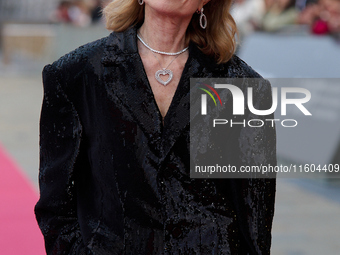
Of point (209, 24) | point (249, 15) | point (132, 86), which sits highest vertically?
point (249, 15)

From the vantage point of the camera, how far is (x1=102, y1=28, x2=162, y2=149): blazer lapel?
1838 mm

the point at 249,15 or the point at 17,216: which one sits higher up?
Answer: the point at 249,15

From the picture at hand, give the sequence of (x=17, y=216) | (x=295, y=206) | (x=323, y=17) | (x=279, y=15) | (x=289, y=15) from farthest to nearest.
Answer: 1. (x=279, y=15)
2. (x=289, y=15)
3. (x=323, y=17)
4. (x=295, y=206)
5. (x=17, y=216)

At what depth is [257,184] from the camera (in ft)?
6.38

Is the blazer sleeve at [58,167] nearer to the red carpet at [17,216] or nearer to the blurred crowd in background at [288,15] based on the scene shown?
the red carpet at [17,216]

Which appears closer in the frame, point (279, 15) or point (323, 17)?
point (323, 17)

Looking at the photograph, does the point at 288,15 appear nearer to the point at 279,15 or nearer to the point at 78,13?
the point at 279,15

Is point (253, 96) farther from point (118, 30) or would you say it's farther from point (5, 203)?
point (5, 203)

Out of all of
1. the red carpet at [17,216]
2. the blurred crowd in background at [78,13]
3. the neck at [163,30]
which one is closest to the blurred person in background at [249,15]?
the red carpet at [17,216]

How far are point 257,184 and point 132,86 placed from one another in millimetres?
511

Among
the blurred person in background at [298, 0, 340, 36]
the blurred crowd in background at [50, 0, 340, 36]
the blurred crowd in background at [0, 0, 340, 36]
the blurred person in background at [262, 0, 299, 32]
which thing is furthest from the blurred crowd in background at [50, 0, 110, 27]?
the blurred person in background at [298, 0, 340, 36]

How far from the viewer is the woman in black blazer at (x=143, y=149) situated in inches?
71.9

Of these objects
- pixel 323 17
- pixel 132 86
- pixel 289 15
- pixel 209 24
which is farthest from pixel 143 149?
pixel 289 15

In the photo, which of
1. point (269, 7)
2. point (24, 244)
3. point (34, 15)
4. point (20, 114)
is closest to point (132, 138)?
point (24, 244)
